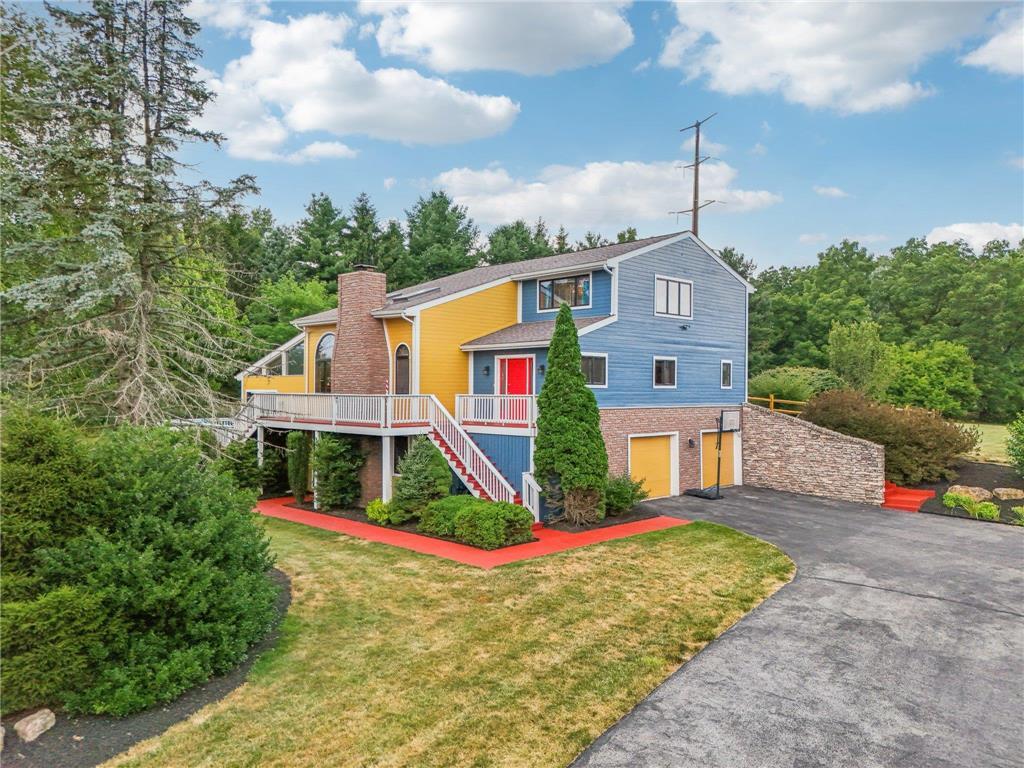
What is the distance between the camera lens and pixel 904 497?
17594 mm

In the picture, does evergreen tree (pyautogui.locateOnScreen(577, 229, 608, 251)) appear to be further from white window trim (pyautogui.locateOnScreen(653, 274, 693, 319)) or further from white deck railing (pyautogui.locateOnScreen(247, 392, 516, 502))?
white deck railing (pyautogui.locateOnScreen(247, 392, 516, 502))

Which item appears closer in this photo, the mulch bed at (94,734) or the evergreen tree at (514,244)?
the mulch bed at (94,734)

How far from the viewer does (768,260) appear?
5359 centimetres

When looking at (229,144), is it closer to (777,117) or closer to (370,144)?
(370,144)

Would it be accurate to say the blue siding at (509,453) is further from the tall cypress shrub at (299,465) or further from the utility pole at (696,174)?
the utility pole at (696,174)

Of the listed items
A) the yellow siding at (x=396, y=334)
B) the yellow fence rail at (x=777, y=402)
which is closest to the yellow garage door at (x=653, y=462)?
the yellow siding at (x=396, y=334)

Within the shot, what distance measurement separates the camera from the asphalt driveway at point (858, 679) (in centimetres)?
523

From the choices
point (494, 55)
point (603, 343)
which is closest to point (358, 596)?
point (603, 343)

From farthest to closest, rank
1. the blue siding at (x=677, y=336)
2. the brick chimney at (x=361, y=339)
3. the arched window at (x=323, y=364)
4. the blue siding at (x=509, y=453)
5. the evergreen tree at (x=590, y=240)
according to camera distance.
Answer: the evergreen tree at (x=590, y=240) < the arched window at (x=323, y=364) < the brick chimney at (x=361, y=339) < the blue siding at (x=677, y=336) < the blue siding at (x=509, y=453)

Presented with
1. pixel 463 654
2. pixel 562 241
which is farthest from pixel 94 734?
pixel 562 241

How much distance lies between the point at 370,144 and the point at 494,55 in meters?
11.5

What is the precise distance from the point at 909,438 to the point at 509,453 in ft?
44.1

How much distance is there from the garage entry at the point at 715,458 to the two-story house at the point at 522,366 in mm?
48

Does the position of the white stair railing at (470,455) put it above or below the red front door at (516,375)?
below
